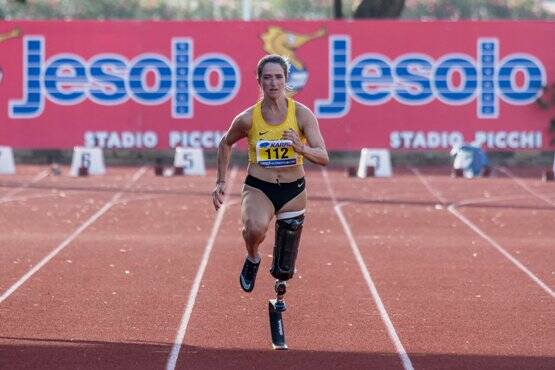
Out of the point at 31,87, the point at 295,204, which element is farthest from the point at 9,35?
the point at 295,204

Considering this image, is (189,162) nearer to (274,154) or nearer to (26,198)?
(26,198)

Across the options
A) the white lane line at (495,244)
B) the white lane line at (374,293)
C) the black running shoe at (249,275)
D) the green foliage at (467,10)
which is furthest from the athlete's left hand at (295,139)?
the green foliage at (467,10)

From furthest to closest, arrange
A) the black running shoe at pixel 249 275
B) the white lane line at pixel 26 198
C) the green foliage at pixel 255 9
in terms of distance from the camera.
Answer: the green foliage at pixel 255 9 < the white lane line at pixel 26 198 < the black running shoe at pixel 249 275

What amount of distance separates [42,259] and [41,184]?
1040cm

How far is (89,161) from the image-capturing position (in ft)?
91.9

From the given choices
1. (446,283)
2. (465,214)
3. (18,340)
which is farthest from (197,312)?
(465,214)

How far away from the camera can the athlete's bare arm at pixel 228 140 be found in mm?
10164

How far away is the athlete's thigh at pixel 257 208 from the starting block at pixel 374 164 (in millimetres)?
17377

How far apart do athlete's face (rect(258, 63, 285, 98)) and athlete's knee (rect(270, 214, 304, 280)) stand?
2.93 ft

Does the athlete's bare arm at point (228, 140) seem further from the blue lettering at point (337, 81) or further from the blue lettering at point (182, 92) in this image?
the blue lettering at point (182, 92)

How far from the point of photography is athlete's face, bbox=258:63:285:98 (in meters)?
9.93

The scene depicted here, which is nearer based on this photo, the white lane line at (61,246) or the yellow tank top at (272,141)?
the yellow tank top at (272,141)

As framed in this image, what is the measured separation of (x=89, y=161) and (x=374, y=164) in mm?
4940

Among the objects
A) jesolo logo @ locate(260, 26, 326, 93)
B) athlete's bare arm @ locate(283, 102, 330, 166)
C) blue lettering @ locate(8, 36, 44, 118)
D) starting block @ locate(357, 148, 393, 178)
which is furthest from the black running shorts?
blue lettering @ locate(8, 36, 44, 118)
